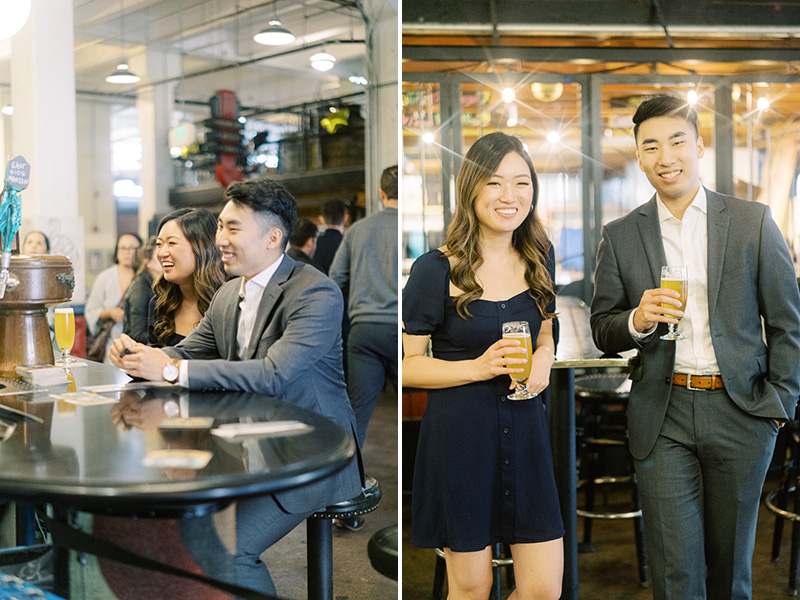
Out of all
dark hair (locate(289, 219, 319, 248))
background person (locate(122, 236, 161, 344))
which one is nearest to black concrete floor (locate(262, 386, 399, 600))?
dark hair (locate(289, 219, 319, 248))

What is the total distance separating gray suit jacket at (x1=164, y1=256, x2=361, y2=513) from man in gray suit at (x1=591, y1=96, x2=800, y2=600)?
948mm

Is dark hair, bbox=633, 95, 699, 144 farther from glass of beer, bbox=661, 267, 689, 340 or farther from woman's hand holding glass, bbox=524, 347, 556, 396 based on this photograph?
woman's hand holding glass, bbox=524, 347, 556, 396

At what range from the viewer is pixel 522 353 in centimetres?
221

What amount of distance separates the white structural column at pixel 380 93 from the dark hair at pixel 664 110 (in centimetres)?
83

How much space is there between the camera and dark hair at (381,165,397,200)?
2.51 m

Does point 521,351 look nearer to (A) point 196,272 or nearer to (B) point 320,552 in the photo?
(B) point 320,552

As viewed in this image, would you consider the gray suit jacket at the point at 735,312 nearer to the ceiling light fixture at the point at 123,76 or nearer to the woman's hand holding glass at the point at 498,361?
the woman's hand holding glass at the point at 498,361

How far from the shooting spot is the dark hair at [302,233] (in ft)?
7.79

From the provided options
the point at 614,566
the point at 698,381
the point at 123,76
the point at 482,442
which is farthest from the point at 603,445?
the point at 123,76

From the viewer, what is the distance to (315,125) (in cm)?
245

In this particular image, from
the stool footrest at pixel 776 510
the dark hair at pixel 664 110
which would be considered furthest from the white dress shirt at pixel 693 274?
the stool footrest at pixel 776 510

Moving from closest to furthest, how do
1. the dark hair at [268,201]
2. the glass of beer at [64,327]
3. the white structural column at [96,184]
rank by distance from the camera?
the dark hair at [268,201]
the glass of beer at [64,327]
the white structural column at [96,184]

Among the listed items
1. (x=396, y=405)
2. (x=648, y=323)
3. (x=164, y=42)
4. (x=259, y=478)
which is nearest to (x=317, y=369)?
(x=396, y=405)

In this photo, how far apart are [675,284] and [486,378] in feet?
2.18
